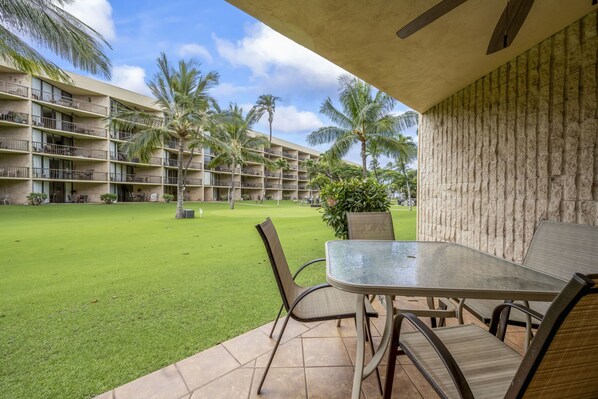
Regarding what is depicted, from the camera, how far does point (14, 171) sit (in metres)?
16.5

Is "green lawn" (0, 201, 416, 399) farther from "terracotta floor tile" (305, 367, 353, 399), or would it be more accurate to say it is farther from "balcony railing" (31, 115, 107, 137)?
"balcony railing" (31, 115, 107, 137)

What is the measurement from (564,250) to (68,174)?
25.4m

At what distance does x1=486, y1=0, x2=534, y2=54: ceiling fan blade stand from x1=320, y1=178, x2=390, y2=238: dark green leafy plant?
3.42 meters

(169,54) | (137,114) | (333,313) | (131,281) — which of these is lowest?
(131,281)

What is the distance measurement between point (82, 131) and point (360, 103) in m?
20.2

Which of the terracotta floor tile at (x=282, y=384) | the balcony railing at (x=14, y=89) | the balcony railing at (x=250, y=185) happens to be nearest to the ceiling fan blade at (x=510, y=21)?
the terracotta floor tile at (x=282, y=384)

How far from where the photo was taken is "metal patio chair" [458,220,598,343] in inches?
65.0

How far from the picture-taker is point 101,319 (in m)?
2.48

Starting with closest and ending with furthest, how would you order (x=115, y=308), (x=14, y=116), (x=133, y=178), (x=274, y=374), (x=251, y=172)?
(x=274, y=374)
(x=115, y=308)
(x=14, y=116)
(x=133, y=178)
(x=251, y=172)

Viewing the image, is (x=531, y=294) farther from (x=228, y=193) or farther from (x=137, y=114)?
(x=228, y=193)

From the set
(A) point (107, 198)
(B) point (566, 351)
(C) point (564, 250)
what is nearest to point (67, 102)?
(A) point (107, 198)

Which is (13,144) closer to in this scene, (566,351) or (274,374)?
(274,374)

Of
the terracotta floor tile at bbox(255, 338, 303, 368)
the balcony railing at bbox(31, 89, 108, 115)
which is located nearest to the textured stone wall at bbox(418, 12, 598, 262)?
the terracotta floor tile at bbox(255, 338, 303, 368)

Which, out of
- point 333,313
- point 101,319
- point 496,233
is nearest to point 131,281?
point 101,319
